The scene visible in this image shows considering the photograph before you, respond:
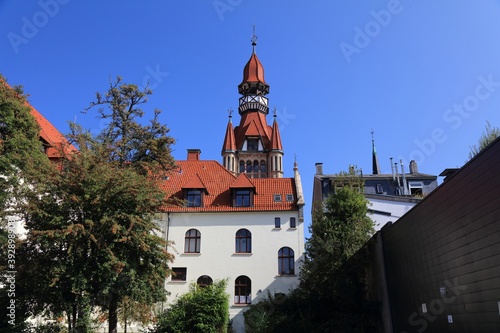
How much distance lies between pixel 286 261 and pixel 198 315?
31.4ft

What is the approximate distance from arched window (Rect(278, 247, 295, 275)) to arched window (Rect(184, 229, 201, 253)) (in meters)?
5.45

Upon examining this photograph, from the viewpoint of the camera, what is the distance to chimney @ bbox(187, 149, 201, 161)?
34.8 metres

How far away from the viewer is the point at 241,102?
63844 millimetres

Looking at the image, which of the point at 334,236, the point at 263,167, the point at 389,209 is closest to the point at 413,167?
the point at 389,209

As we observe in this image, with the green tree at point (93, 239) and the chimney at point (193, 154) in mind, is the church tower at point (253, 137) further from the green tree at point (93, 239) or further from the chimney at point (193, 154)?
the green tree at point (93, 239)

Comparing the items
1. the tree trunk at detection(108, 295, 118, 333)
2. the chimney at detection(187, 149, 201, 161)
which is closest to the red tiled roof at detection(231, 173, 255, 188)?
the chimney at detection(187, 149, 201, 161)

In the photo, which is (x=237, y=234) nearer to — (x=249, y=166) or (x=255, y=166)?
(x=249, y=166)

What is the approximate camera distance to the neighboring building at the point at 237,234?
1038 inches

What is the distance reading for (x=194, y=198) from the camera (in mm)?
28859

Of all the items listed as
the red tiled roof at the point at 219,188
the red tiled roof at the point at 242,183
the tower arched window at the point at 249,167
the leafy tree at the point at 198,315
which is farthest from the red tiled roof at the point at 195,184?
the tower arched window at the point at 249,167

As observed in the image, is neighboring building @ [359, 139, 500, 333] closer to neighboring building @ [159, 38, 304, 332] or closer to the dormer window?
neighboring building @ [159, 38, 304, 332]

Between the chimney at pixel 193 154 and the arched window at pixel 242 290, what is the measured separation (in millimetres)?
12044

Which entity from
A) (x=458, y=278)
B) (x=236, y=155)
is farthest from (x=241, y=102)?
(x=458, y=278)

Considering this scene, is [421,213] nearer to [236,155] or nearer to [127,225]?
[127,225]
